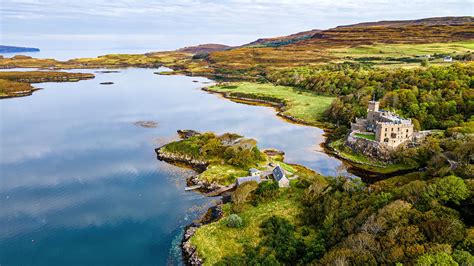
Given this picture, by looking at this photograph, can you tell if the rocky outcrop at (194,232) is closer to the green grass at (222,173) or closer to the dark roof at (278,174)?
the green grass at (222,173)

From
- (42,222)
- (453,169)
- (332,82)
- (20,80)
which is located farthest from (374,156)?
(20,80)

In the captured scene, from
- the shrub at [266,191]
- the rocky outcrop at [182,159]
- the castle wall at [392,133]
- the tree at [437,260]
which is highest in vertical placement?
the tree at [437,260]

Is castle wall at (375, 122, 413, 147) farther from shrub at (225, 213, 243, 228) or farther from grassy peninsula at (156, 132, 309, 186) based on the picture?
shrub at (225, 213, 243, 228)

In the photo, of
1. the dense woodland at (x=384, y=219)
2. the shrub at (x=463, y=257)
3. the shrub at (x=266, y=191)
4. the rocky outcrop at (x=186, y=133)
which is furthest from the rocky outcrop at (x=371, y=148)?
the shrub at (x=463, y=257)

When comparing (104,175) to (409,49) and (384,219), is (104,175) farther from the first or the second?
(409,49)

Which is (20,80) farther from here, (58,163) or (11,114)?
(58,163)

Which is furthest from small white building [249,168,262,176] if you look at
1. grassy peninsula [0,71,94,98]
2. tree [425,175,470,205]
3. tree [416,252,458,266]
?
grassy peninsula [0,71,94,98]
